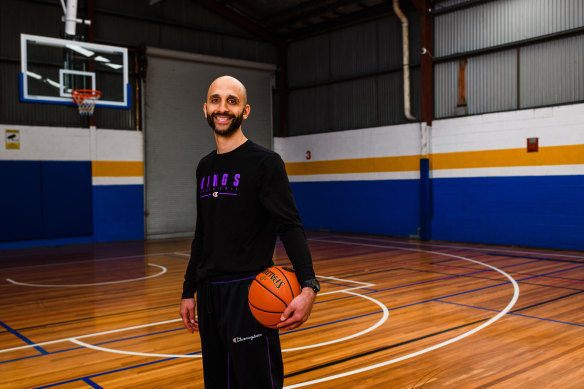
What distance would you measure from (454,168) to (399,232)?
232 cm

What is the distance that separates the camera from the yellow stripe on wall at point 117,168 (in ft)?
45.7

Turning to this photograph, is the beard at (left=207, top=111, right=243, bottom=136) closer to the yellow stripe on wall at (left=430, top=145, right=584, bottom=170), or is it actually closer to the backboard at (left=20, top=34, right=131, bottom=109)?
the backboard at (left=20, top=34, right=131, bottom=109)

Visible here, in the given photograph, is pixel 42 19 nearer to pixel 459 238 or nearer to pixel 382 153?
pixel 382 153

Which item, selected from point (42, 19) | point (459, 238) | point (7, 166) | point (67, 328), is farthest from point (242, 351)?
point (42, 19)

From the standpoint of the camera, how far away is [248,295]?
227 cm

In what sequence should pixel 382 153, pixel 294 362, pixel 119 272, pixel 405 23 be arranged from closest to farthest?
pixel 294 362 → pixel 119 272 → pixel 405 23 → pixel 382 153

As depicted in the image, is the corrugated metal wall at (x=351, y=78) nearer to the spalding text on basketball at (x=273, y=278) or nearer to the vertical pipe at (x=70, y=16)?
the vertical pipe at (x=70, y=16)

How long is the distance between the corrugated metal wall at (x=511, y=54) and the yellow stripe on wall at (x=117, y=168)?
25.9 feet

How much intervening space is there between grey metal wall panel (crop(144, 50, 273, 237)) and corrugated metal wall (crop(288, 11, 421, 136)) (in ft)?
8.45

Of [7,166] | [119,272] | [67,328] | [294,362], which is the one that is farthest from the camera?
[7,166]

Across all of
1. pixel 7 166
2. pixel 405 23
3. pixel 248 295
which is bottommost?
pixel 248 295

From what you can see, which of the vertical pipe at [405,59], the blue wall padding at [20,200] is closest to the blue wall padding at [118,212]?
the blue wall padding at [20,200]

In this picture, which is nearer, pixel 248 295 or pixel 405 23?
pixel 248 295

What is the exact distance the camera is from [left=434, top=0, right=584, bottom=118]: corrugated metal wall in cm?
1104
